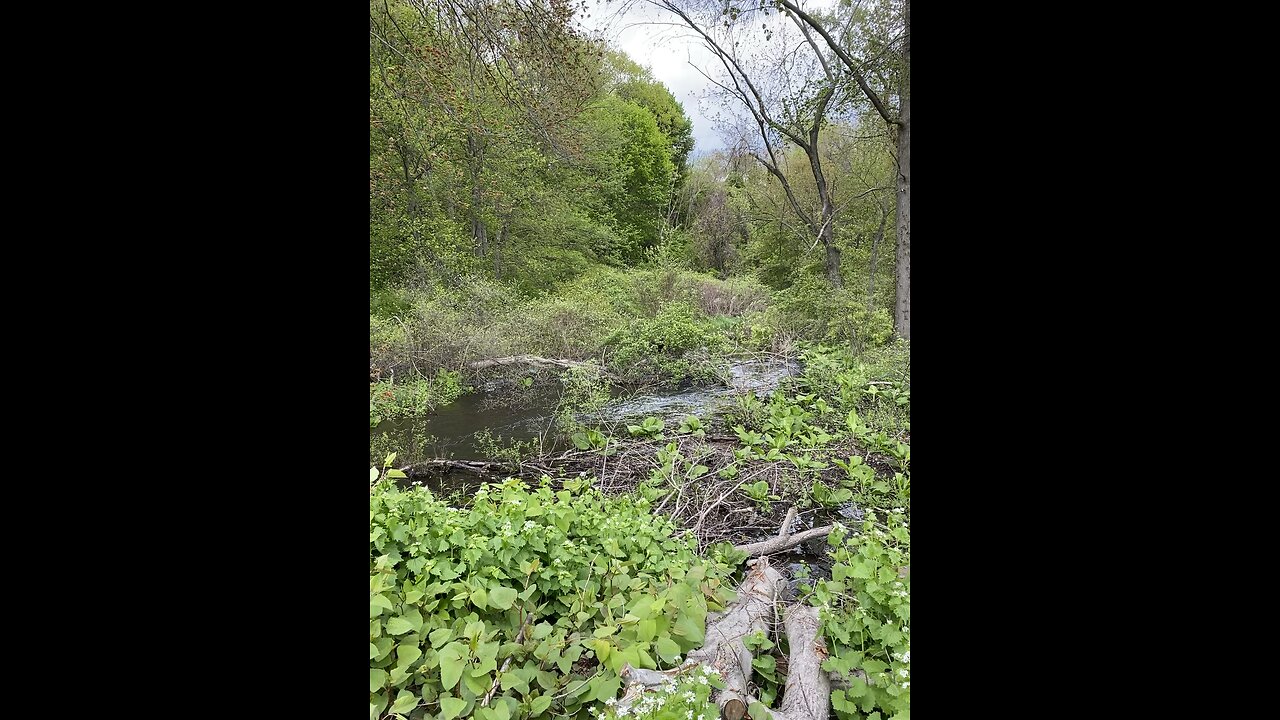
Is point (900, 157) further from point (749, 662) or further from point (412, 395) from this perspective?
point (749, 662)

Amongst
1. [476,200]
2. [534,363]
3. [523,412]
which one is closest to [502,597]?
[523,412]

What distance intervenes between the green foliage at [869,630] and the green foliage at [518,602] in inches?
13.4

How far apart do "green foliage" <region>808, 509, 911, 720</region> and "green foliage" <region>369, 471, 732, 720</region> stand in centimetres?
34

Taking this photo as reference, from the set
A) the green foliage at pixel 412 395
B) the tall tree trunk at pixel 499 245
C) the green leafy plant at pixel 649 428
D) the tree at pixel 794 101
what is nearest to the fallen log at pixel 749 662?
the green leafy plant at pixel 649 428

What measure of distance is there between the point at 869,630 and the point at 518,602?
3.00 feet

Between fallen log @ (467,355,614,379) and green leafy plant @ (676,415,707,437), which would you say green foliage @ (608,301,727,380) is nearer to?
fallen log @ (467,355,614,379)

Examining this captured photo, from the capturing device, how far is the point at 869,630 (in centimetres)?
164

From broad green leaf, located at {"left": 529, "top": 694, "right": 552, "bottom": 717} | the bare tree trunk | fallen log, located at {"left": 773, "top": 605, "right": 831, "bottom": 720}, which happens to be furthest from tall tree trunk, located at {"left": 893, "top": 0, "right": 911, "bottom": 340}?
broad green leaf, located at {"left": 529, "top": 694, "right": 552, "bottom": 717}

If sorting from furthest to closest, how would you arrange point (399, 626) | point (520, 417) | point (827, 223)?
point (827, 223) → point (520, 417) → point (399, 626)

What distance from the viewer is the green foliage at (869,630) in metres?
1.44

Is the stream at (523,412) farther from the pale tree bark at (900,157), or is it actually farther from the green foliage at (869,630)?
the green foliage at (869,630)
